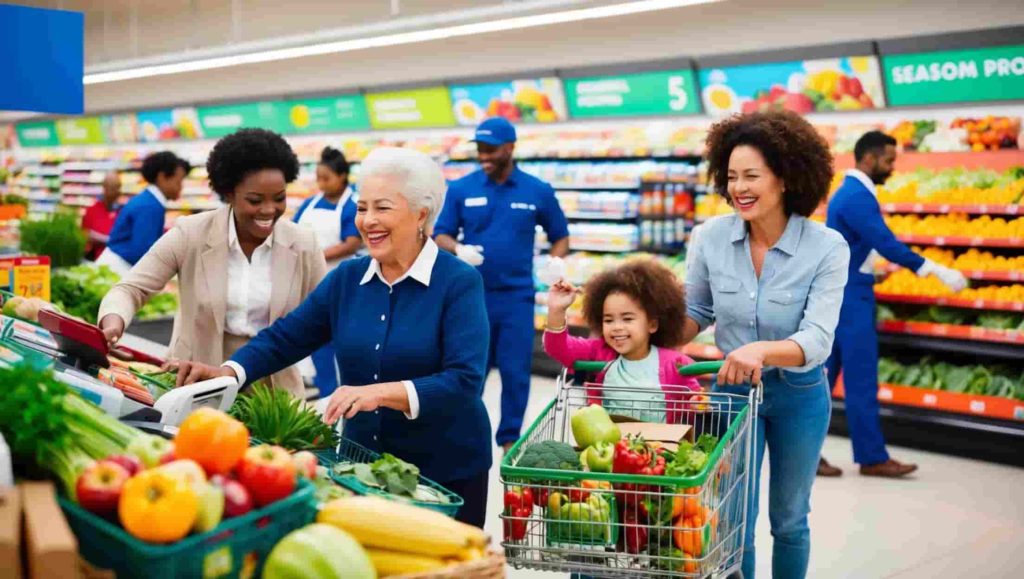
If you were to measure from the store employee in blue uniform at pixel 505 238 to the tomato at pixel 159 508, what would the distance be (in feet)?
13.7

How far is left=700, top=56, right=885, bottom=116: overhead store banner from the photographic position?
7.77 meters

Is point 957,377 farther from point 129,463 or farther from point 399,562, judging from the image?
point 129,463

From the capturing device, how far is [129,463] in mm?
1715

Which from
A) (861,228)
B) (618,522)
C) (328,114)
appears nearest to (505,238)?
(861,228)

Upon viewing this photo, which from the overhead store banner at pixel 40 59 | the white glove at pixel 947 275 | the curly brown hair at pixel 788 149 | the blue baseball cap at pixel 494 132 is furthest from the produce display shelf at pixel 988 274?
the overhead store banner at pixel 40 59

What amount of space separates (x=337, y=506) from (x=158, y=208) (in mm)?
5914

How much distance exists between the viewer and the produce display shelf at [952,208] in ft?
20.9

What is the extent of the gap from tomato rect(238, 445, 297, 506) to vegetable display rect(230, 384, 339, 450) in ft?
2.25

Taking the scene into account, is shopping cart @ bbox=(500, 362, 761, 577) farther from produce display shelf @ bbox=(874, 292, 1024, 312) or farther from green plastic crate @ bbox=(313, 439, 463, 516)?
produce display shelf @ bbox=(874, 292, 1024, 312)

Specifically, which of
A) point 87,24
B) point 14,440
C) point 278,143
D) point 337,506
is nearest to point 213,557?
point 337,506

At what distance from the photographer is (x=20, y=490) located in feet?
5.51

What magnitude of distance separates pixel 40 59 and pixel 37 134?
17761 millimetres

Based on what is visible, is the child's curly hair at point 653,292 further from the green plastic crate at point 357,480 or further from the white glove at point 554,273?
the green plastic crate at point 357,480

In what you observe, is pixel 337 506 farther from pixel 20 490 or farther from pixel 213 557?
pixel 20 490
